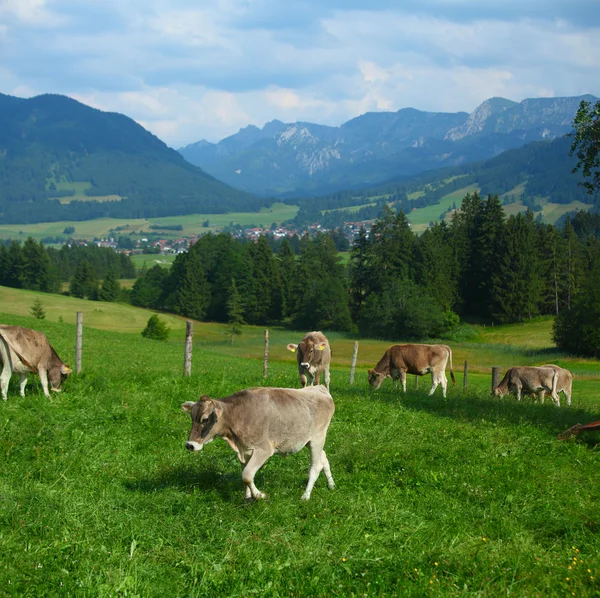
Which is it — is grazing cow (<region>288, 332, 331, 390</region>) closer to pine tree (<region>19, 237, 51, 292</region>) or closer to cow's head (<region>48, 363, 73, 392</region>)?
cow's head (<region>48, 363, 73, 392</region>)

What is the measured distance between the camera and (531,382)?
25.3 metres

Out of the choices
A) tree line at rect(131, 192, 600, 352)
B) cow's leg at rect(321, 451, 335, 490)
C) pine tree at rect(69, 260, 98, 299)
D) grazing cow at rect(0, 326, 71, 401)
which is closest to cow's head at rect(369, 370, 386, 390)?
grazing cow at rect(0, 326, 71, 401)

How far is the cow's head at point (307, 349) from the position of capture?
20.8 meters

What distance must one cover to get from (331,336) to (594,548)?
80635mm

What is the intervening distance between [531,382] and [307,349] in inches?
372

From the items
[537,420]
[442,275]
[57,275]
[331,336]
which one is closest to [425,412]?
[537,420]

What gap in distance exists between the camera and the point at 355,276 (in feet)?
348

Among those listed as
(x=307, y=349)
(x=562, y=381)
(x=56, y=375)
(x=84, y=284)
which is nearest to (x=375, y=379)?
(x=307, y=349)

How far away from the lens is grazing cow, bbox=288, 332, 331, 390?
2114 cm

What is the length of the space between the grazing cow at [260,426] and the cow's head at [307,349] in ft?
30.4

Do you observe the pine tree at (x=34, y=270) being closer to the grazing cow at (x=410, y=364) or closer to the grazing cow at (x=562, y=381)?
the grazing cow at (x=410, y=364)

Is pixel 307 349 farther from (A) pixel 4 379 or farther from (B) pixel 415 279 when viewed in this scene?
(B) pixel 415 279

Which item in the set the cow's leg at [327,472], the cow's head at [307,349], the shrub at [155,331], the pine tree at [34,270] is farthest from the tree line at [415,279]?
the cow's leg at [327,472]

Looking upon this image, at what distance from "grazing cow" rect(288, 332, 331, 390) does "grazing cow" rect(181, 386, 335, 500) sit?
9377 millimetres
